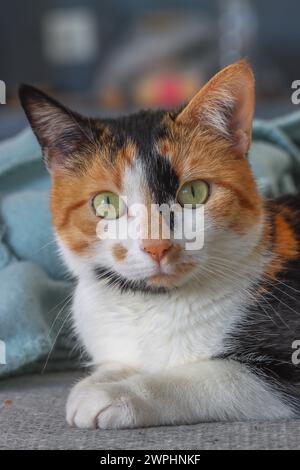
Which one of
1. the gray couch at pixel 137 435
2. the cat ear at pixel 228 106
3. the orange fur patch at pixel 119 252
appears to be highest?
the cat ear at pixel 228 106

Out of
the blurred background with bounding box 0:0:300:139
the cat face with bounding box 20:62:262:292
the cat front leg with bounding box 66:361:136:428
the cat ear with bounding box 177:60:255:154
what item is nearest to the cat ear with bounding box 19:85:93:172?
the cat face with bounding box 20:62:262:292

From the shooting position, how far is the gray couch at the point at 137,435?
2.93 ft

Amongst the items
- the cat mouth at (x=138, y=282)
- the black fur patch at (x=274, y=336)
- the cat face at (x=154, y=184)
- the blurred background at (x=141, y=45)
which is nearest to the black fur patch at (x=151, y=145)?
the cat face at (x=154, y=184)

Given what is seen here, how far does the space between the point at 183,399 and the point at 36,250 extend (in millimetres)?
580

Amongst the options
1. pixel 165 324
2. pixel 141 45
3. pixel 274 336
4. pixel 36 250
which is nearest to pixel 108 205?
pixel 165 324

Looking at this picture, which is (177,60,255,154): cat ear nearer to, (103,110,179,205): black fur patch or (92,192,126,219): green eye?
(103,110,179,205): black fur patch

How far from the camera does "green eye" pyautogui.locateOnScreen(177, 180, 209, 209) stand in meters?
1.03

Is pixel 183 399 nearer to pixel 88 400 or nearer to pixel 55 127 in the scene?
pixel 88 400

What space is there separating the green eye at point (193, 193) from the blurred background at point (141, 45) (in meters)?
2.78

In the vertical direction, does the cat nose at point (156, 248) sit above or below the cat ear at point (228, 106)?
below

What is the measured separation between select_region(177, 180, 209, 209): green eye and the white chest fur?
0.14m

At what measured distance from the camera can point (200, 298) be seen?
1089mm

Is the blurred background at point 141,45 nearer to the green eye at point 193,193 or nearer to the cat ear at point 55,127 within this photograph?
the cat ear at point 55,127
